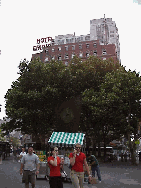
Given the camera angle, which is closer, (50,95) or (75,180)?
(75,180)

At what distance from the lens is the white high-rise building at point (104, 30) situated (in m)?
103

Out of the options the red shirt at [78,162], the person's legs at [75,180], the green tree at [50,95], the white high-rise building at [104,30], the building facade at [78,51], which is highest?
the white high-rise building at [104,30]

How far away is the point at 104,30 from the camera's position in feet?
335

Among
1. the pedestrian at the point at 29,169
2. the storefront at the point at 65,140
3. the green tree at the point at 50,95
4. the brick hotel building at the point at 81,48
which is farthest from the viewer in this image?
the brick hotel building at the point at 81,48

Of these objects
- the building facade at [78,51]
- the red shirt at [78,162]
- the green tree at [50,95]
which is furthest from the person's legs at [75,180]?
the building facade at [78,51]

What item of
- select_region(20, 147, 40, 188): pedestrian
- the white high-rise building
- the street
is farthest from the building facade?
select_region(20, 147, 40, 188): pedestrian

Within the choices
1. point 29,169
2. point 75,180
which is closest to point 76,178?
point 75,180

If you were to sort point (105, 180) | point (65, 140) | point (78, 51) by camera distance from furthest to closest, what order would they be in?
point (78, 51) < point (65, 140) < point (105, 180)

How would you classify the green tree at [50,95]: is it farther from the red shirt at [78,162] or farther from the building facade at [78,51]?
the building facade at [78,51]

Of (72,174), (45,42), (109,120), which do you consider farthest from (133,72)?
(45,42)

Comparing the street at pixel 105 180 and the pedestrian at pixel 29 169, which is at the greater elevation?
the pedestrian at pixel 29 169

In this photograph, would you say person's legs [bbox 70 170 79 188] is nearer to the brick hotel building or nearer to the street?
the street

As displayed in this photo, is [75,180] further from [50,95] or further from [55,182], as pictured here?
[50,95]

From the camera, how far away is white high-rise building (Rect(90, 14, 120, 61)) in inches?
4043
